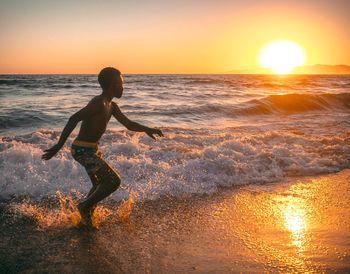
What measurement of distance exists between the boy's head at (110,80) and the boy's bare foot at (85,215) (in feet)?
4.41

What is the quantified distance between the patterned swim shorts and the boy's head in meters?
0.64

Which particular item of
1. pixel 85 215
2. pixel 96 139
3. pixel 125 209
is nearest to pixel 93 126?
pixel 96 139

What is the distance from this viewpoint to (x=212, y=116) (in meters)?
15.9

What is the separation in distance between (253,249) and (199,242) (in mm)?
557

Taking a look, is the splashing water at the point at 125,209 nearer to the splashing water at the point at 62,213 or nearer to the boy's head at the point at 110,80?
the splashing water at the point at 62,213

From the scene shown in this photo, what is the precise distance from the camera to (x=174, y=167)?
19.9 feet

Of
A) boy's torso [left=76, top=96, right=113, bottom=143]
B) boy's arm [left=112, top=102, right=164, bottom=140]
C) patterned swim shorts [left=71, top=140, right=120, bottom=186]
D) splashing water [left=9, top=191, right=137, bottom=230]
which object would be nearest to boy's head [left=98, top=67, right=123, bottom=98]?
boy's torso [left=76, top=96, right=113, bottom=143]

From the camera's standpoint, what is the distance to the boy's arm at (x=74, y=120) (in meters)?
3.37

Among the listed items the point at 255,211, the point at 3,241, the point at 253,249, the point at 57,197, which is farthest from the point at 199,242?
the point at 57,197

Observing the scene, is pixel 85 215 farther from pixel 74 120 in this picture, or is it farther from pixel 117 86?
pixel 117 86

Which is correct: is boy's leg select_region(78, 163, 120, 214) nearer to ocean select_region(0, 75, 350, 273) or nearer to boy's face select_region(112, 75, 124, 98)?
ocean select_region(0, 75, 350, 273)

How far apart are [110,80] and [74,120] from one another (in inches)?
23.6

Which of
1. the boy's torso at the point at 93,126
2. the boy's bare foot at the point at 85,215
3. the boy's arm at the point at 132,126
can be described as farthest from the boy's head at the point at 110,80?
the boy's bare foot at the point at 85,215

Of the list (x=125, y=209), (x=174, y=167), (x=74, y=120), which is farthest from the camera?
(x=174, y=167)
